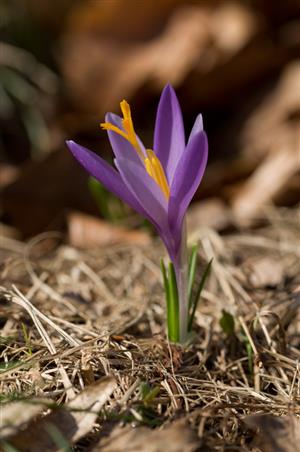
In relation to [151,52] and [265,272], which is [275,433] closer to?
[265,272]

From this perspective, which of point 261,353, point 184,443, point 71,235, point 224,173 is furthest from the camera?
point 224,173

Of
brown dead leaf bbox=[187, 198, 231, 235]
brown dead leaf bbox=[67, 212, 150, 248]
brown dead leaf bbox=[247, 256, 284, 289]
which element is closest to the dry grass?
brown dead leaf bbox=[247, 256, 284, 289]

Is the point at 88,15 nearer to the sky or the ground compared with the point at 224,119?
nearer to the sky

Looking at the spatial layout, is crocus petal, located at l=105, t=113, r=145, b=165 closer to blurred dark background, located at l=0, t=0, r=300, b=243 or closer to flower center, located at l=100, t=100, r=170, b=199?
flower center, located at l=100, t=100, r=170, b=199

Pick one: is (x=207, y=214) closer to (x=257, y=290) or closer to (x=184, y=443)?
(x=257, y=290)

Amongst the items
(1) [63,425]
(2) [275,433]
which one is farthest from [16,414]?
(2) [275,433]

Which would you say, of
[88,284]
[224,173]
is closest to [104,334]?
[88,284]
